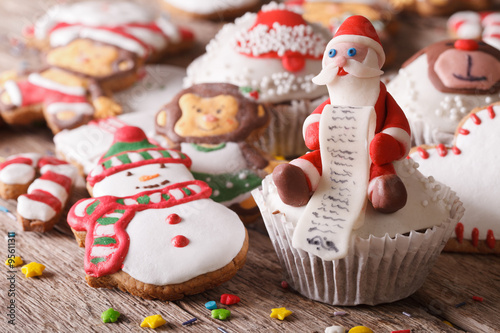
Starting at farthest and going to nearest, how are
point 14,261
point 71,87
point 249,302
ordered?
point 71,87 < point 14,261 < point 249,302

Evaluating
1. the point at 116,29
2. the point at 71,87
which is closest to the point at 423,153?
the point at 71,87

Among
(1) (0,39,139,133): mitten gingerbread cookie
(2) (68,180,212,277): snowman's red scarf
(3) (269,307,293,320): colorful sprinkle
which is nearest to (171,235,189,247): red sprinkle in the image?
(2) (68,180,212,277): snowman's red scarf

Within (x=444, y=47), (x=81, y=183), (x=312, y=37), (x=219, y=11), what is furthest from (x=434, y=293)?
(x=219, y=11)

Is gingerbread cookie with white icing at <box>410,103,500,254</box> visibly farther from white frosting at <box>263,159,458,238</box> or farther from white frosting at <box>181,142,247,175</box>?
white frosting at <box>181,142,247,175</box>

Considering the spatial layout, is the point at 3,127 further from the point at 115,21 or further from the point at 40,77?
the point at 115,21

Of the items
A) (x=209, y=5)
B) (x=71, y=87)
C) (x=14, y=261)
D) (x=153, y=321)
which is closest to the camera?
(x=153, y=321)

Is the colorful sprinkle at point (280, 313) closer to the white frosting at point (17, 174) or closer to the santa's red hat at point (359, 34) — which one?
the santa's red hat at point (359, 34)

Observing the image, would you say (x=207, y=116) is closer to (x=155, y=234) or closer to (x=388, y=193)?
(x=155, y=234)
